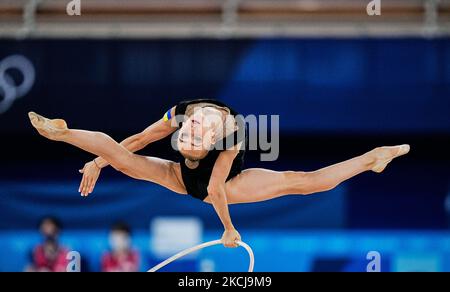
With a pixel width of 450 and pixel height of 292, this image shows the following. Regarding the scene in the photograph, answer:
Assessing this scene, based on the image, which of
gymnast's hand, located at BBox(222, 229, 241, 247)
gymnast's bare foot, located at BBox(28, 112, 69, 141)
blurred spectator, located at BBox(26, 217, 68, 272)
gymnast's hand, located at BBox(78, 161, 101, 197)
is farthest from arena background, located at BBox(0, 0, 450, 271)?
gymnast's hand, located at BBox(222, 229, 241, 247)

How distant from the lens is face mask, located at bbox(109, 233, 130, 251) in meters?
7.91

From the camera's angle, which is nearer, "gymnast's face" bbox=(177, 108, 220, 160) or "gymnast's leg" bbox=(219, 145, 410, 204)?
"gymnast's face" bbox=(177, 108, 220, 160)

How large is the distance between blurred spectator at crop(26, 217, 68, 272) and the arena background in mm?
199

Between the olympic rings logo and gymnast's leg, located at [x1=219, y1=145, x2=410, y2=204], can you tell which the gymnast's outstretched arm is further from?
the olympic rings logo

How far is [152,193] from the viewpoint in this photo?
855 centimetres

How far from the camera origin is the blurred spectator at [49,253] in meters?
7.52

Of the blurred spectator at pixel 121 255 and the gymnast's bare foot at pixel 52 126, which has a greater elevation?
the gymnast's bare foot at pixel 52 126

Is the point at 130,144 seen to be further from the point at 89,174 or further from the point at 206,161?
the point at 206,161

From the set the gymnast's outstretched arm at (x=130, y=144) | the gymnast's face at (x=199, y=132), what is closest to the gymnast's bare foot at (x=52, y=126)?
the gymnast's outstretched arm at (x=130, y=144)

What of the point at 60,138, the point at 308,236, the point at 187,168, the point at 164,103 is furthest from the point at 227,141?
the point at 308,236

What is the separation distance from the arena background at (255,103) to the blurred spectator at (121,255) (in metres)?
0.20

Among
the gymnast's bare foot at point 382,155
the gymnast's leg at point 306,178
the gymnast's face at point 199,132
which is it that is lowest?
the gymnast's leg at point 306,178

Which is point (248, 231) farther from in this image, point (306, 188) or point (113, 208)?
point (306, 188)

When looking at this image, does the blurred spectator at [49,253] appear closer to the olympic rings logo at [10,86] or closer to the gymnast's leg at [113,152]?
the olympic rings logo at [10,86]
